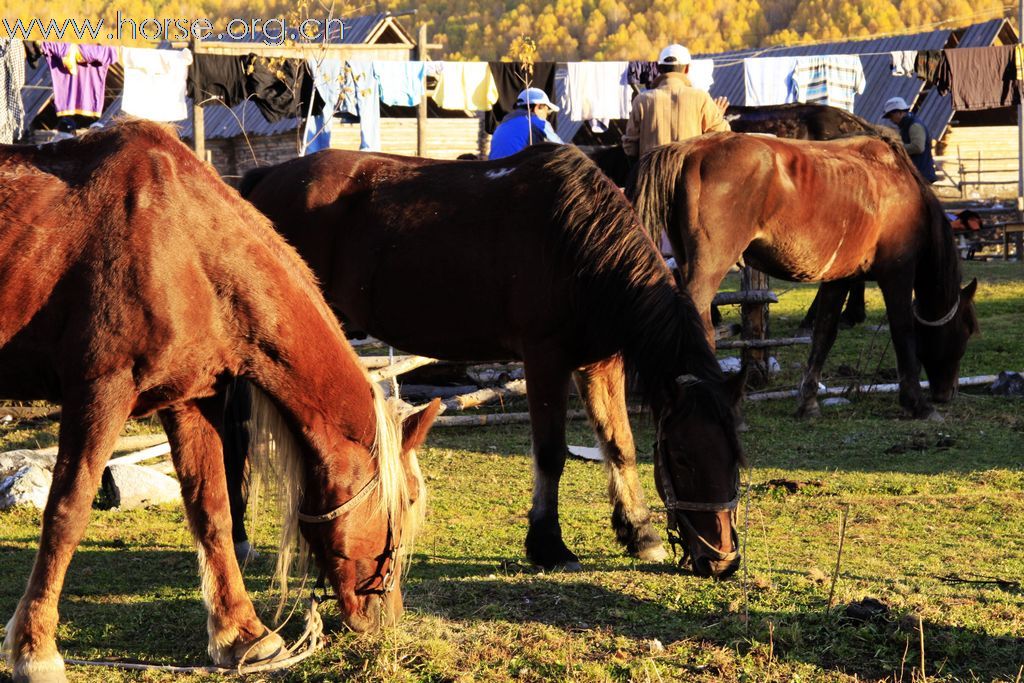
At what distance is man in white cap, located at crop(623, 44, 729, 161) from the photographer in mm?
9273

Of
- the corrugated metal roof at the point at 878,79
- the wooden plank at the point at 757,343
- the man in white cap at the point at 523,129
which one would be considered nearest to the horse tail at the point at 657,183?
the man in white cap at the point at 523,129

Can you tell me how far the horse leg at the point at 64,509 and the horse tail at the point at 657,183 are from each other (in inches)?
196

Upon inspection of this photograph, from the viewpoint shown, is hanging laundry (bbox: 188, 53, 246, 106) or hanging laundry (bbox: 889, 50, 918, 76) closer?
hanging laundry (bbox: 188, 53, 246, 106)

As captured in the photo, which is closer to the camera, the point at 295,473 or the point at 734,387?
the point at 295,473

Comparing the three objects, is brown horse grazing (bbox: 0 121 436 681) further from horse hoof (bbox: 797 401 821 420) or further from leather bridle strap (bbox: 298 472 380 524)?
horse hoof (bbox: 797 401 821 420)

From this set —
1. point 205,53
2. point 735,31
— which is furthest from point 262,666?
point 735,31

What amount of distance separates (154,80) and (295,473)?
12.4 meters

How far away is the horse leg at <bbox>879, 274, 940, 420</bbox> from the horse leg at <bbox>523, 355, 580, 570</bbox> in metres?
5.04

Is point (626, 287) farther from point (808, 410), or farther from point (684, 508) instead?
point (808, 410)

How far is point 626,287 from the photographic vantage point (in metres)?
5.09

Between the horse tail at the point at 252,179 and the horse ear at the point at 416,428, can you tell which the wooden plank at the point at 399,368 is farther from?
the horse ear at the point at 416,428

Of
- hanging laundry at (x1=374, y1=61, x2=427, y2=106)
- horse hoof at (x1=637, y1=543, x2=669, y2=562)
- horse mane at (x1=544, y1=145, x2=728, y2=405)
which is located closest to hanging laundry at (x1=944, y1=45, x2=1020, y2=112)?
hanging laundry at (x1=374, y1=61, x2=427, y2=106)

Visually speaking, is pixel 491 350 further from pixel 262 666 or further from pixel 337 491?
pixel 262 666

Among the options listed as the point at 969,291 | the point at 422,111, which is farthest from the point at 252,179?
the point at 422,111
